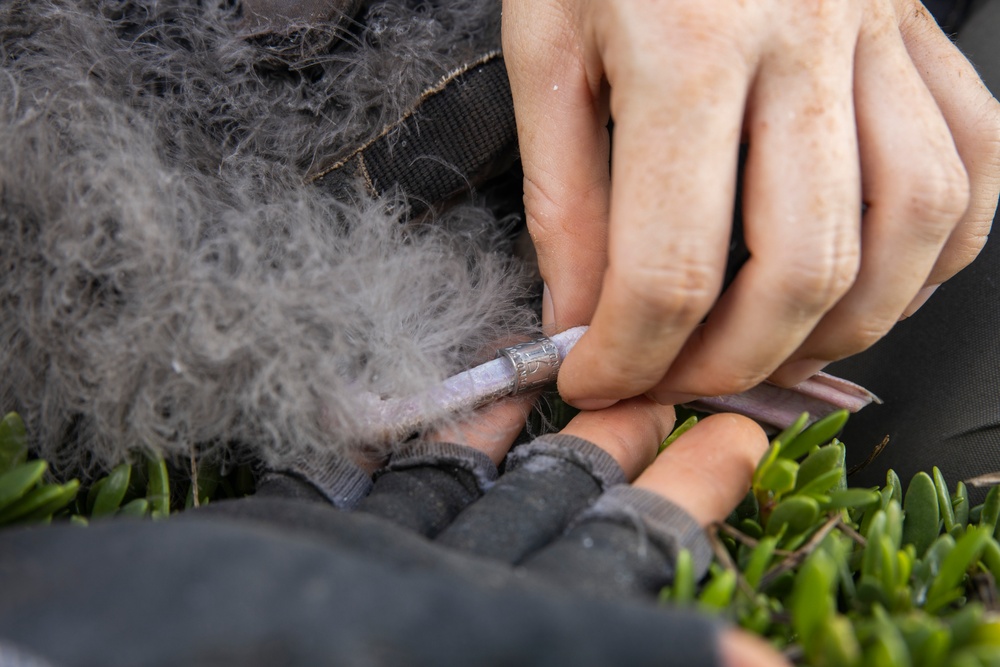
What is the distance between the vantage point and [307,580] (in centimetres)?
52

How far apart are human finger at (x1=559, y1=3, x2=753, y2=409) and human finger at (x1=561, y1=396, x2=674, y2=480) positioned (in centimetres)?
14

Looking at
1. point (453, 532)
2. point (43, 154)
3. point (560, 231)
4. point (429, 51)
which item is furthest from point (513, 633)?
point (429, 51)

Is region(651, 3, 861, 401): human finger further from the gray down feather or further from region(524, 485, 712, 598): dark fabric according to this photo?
the gray down feather

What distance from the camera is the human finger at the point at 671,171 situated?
2.68 ft

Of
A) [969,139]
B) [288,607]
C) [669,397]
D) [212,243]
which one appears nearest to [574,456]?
[669,397]

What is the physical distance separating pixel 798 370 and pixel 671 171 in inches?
16.2

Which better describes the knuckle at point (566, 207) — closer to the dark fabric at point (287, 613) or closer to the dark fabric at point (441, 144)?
the dark fabric at point (441, 144)

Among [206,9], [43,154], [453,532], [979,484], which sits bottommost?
[979,484]

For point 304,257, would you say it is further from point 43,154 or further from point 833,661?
point 833,661

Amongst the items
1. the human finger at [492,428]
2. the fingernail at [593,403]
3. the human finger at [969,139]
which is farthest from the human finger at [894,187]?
the human finger at [492,428]

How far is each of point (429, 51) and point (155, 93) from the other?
0.44 metres

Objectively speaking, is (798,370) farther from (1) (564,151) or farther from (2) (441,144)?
(2) (441,144)

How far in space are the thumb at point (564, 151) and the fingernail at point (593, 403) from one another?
0.14 metres

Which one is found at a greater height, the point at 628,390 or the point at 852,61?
the point at 852,61
